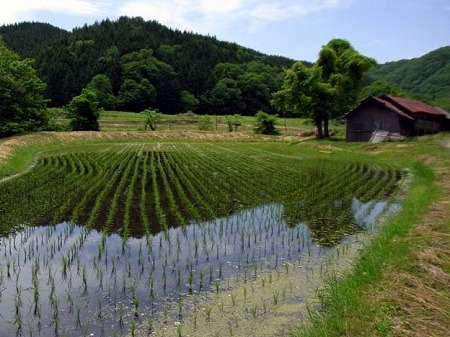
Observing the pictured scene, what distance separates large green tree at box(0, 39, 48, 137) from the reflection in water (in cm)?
2795

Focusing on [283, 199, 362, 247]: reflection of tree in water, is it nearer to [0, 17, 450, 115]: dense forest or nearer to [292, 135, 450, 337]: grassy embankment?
[292, 135, 450, 337]: grassy embankment

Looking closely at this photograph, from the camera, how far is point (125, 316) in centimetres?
633

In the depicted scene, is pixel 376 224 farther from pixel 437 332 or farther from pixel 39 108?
pixel 39 108

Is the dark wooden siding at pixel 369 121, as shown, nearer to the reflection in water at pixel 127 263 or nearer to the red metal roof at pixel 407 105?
the red metal roof at pixel 407 105

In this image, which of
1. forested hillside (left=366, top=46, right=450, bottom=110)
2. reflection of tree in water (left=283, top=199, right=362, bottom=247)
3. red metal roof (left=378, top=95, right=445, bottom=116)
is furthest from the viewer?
forested hillside (left=366, top=46, right=450, bottom=110)

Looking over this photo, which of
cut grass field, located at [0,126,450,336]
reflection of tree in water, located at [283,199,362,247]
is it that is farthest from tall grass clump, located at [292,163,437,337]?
reflection of tree in water, located at [283,199,362,247]

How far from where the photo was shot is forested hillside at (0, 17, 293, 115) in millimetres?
89812

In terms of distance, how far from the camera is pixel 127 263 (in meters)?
8.51

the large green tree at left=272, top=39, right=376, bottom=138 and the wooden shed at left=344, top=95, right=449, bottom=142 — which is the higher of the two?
the large green tree at left=272, top=39, right=376, bottom=138

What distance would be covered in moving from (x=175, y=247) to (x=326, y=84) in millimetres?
35350

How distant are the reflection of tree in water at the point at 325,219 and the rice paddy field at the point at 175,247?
4 cm

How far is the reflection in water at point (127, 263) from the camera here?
639cm

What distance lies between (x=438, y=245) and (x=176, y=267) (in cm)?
547

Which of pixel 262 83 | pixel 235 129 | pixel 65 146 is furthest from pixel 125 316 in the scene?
pixel 262 83
